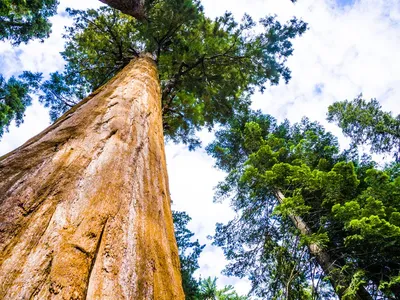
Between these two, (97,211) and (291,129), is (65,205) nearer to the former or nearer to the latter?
(97,211)

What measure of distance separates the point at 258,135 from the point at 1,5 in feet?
31.2

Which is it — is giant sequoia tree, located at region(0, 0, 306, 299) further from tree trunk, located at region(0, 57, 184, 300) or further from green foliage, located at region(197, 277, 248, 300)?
green foliage, located at region(197, 277, 248, 300)

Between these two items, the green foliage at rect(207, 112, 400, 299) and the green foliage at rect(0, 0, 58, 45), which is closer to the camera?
the green foliage at rect(207, 112, 400, 299)

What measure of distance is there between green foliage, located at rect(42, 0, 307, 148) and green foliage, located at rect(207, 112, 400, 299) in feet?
5.65

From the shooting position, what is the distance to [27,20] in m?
11.5

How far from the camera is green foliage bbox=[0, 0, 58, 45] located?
1088cm

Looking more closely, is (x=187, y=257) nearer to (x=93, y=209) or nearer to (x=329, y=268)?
(x=329, y=268)

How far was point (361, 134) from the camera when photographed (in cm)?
1239

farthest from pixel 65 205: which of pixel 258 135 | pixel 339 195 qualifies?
pixel 258 135

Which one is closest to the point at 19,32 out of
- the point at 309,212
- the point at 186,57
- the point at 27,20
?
the point at 27,20

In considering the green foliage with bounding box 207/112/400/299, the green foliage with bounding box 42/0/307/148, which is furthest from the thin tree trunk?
the green foliage with bounding box 42/0/307/148

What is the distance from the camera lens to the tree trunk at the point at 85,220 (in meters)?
0.87

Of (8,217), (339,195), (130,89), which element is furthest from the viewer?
(339,195)

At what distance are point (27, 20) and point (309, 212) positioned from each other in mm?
13470
